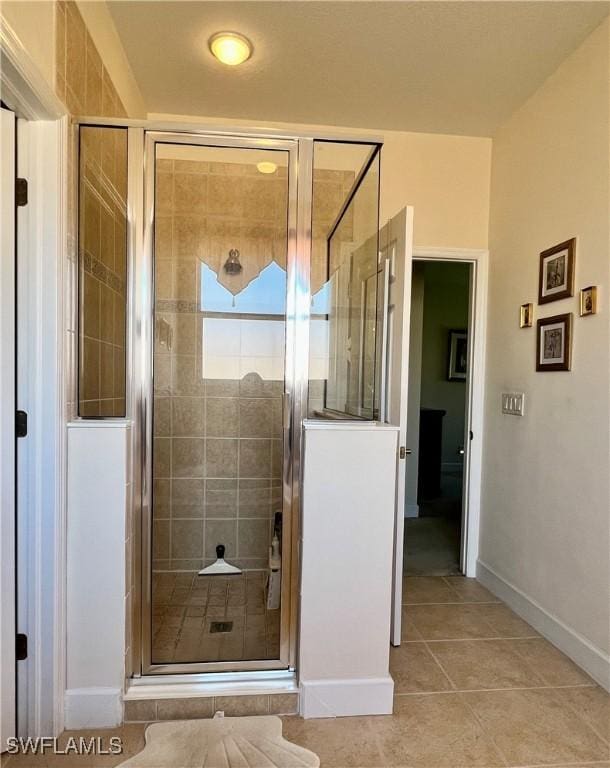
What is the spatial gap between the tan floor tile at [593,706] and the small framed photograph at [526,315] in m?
1.71

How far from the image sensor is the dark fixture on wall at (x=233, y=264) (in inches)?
106

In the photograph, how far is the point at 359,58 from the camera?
7.13 ft

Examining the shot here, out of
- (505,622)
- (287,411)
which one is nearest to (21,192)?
(287,411)

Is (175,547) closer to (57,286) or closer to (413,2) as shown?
(57,286)

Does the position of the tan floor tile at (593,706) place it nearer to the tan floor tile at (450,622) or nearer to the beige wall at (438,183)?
the tan floor tile at (450,622)

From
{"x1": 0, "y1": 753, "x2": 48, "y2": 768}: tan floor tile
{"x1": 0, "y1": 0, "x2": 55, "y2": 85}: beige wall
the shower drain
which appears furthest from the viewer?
the shower drain

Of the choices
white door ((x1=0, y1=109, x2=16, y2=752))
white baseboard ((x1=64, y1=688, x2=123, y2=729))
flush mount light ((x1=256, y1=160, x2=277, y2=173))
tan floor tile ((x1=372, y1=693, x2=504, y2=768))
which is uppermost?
flush mount light ((x1=256, y1=160, x2=277, y2=173))

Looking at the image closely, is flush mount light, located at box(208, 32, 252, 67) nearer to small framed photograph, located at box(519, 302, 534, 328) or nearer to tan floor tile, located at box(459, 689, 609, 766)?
small framed photograph, located at box(519, 302, 534, 328)

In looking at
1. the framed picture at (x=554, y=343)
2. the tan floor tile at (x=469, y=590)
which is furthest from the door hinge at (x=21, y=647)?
the framed picture at (x=554, y=343)

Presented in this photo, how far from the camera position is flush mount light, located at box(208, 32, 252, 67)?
2.05m

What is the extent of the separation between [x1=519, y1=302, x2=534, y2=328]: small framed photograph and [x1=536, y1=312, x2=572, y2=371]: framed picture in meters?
0.09

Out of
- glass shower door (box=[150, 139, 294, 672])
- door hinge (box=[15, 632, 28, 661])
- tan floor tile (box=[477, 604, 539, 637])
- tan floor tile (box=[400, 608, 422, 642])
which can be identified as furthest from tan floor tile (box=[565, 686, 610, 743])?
door hinge (box=[15, 632, 28, 661])

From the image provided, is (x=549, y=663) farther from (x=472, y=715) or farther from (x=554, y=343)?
(x=554, y=343)

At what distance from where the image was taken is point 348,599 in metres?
1.65
